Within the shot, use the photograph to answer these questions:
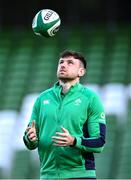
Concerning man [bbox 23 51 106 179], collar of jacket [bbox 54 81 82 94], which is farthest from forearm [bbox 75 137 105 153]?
collar of jacket [bbox 54 81 82 94]

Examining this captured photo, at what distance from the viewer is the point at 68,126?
14.8 feet

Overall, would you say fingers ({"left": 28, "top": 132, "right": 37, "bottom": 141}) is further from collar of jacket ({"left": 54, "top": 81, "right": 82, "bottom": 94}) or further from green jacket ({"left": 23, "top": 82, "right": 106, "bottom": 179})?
collar of jacket ({"left": 54, "top": 81, "right": 82, "bottom": 94})

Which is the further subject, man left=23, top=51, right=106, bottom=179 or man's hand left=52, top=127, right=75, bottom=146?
man left=23, top=51, right=106, bottom=179

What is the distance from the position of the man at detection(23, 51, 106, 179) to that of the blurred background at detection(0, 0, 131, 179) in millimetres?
6919

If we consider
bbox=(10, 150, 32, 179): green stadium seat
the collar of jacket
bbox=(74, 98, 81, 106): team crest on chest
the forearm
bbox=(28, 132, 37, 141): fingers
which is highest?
bbox=(10, 150, 32, 179): green stadium seat

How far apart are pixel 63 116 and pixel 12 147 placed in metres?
6.91

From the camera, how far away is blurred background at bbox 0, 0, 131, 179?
12.3m

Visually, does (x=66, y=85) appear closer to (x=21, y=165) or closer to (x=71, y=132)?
(x=71, y=132)

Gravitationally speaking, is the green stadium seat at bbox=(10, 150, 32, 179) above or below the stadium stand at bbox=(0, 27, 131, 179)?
below

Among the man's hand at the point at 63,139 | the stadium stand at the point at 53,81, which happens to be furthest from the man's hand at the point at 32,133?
→ the stadium stand at the point at 53,81

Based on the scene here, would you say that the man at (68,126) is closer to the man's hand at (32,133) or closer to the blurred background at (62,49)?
the man's hand at (32,133)

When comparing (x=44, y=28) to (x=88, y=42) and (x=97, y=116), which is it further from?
(x=88, y=42)

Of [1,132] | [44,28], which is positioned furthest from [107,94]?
[44,28]

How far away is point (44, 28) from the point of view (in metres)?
5.05
